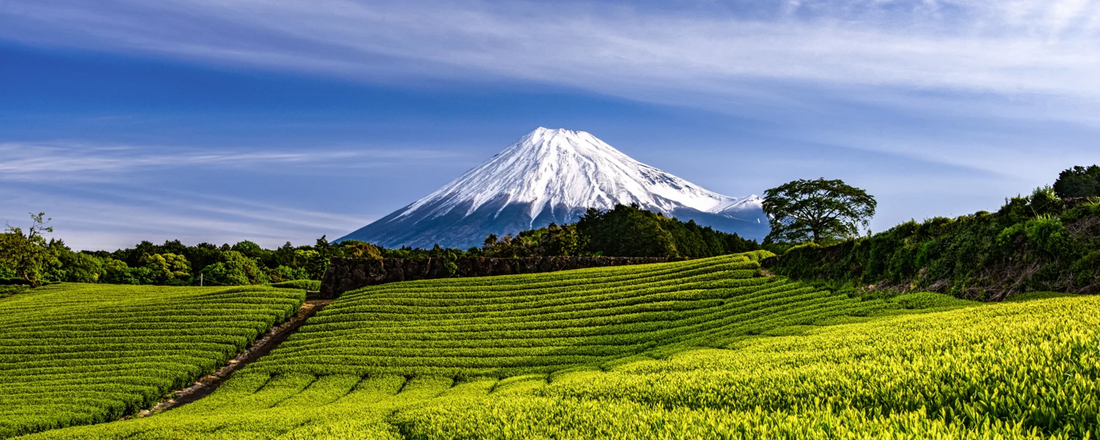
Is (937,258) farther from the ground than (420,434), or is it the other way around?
(937,258)

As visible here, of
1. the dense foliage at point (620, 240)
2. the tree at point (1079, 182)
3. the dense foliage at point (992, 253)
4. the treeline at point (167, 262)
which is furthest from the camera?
the dense foliage at point (620, 240)

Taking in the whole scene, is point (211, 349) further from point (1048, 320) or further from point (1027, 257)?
point (1027, 257)

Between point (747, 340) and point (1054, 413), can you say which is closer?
point (1054, 413)

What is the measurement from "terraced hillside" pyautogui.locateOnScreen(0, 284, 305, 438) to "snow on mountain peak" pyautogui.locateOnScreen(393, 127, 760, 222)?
5629 inches

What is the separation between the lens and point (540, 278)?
28594 mm

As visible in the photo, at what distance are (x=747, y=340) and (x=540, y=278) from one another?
51.1 ft

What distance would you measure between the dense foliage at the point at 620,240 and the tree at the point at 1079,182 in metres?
24.8

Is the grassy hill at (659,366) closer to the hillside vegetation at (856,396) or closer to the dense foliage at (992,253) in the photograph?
the hillside vegetation at (856,396)

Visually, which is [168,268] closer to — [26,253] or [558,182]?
[26,253]

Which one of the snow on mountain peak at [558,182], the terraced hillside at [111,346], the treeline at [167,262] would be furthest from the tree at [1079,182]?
the snow on mountain peak at [558,182]

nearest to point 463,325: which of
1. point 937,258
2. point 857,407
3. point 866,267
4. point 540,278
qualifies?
point 540,278

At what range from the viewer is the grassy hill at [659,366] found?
475 centimetres

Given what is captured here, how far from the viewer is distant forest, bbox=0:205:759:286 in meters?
39.2

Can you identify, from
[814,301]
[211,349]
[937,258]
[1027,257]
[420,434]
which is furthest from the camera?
[211,349]
